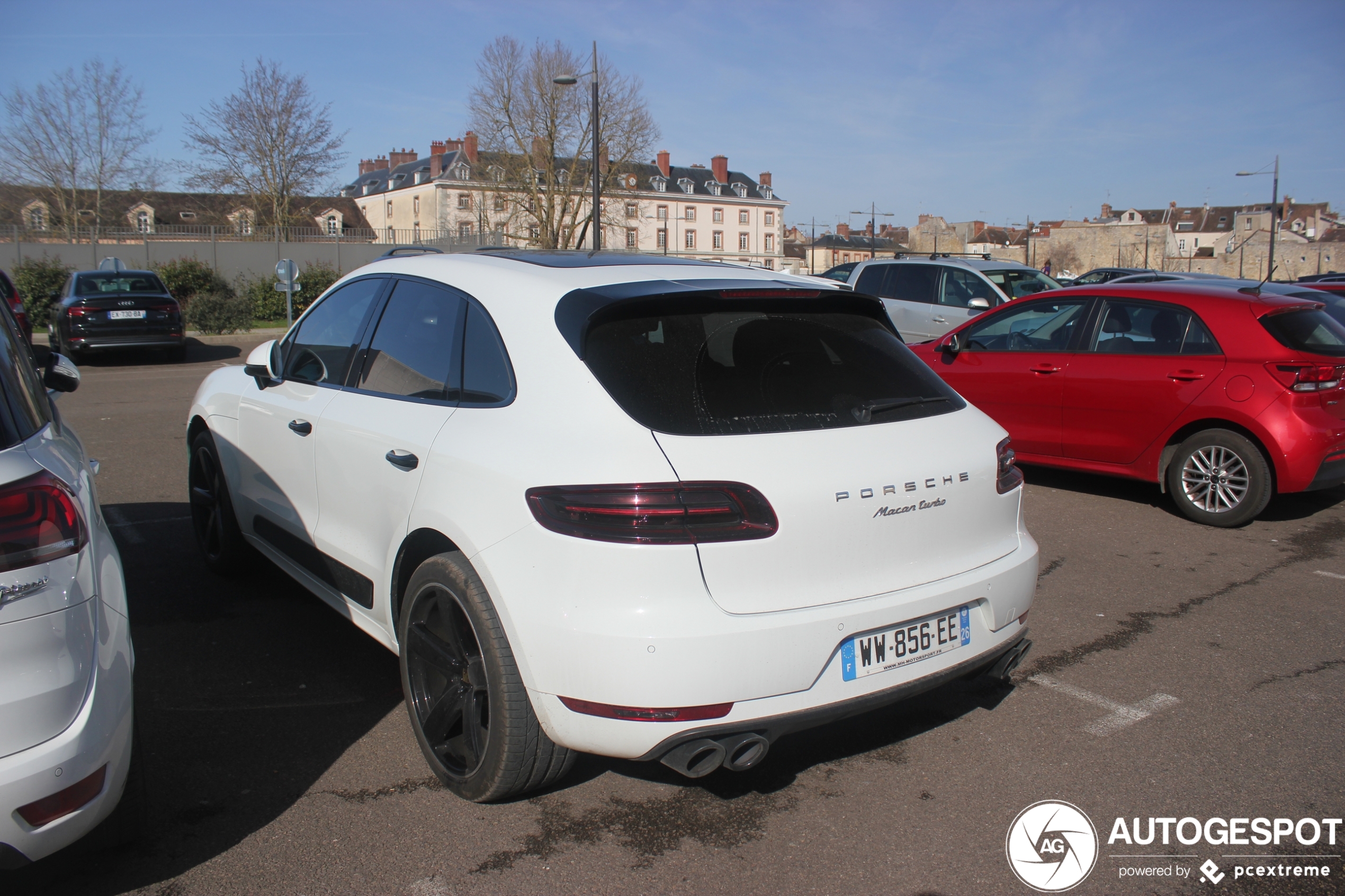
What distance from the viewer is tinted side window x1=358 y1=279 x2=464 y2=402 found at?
10.5ft

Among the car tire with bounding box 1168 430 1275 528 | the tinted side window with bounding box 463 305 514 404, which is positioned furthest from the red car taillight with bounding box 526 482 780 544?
the car tire with bounding box 1168 430 1275 528

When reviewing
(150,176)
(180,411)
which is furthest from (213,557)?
(150,176)

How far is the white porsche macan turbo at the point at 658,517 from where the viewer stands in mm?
2436

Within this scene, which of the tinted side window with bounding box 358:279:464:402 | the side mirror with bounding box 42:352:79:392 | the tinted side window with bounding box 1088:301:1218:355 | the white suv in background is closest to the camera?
the tinted side window with bounding box 358:279:464:402

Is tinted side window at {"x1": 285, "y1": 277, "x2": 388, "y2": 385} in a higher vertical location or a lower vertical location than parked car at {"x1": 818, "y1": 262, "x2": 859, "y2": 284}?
lower

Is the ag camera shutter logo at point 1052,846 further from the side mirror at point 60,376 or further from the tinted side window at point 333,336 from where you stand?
the side mirror at point 60,376

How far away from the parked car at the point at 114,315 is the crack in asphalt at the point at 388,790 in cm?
1674

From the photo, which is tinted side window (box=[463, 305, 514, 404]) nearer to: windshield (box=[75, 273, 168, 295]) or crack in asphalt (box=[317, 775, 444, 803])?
crack in asphalt (box=[317, 775, 444, 803])

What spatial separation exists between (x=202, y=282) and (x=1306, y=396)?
28098 millimetres

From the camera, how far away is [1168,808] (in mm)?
2951

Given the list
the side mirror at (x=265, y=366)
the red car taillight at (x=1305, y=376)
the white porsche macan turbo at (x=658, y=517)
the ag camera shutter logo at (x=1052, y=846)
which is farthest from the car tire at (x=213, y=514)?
the red car taillight at (x=1305, y=376)

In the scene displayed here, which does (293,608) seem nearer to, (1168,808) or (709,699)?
(709,699)

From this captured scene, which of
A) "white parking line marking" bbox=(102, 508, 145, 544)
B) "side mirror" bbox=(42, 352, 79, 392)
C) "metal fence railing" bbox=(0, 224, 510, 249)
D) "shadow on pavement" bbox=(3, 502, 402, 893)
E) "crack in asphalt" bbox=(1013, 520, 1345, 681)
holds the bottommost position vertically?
"crack in asphalt" bbox=(1013, 520, 1345, 681)

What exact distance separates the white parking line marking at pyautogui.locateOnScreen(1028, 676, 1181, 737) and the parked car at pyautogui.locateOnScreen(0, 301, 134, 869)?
3.19 m
